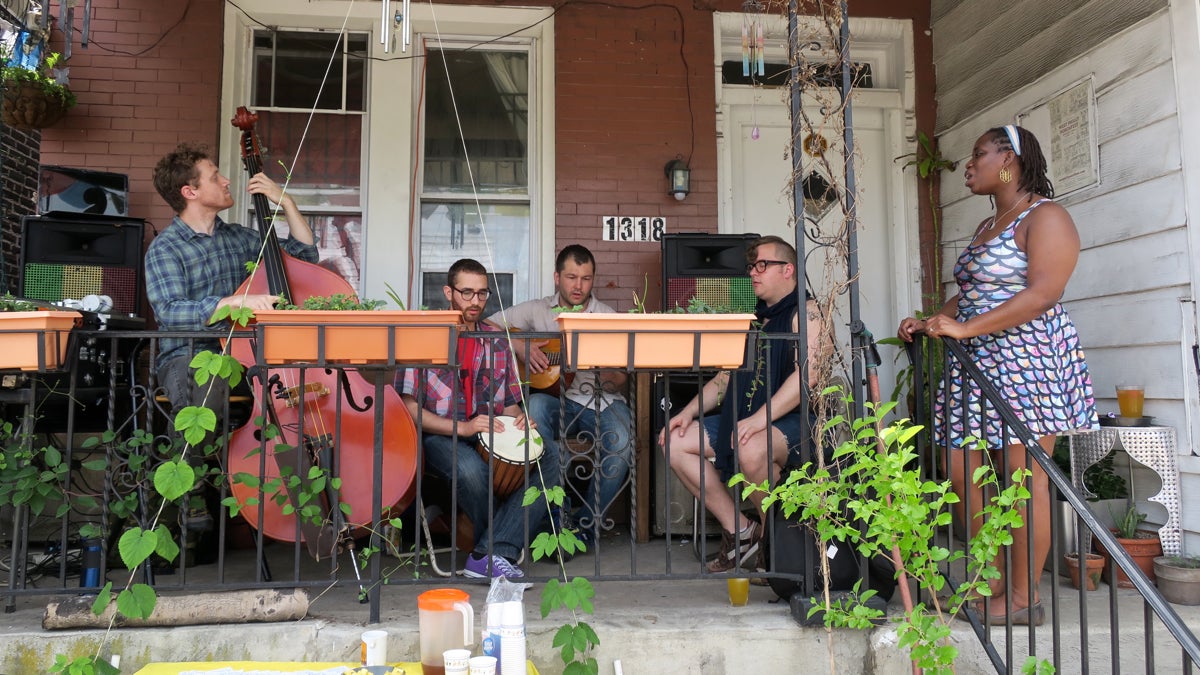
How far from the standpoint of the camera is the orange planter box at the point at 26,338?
84.5 inches

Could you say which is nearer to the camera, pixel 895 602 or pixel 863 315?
pixel 895 602

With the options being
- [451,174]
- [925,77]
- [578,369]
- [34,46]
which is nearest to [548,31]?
[451,174]

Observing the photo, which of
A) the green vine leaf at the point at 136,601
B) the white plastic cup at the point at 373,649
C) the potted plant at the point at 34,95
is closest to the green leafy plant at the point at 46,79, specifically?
the potted plant at the point at 34,95

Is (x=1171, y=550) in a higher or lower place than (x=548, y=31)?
lower

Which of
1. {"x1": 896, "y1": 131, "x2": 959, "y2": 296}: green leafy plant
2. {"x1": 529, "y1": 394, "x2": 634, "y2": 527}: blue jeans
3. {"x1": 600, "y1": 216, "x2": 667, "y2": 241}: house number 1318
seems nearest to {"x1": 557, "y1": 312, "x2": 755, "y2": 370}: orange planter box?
{"x1": 529, "y1": 394, "x2": 634, "y2": 527}: blue jeans

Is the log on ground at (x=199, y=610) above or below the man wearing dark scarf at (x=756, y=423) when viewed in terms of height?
below

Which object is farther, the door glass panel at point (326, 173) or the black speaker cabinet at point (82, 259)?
the door glass panel at point (326, 173)

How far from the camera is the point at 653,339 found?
89.5 inches

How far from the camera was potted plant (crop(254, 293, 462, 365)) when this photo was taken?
7.20ft

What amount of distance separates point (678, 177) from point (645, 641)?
272cm

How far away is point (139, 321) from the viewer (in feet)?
11.8

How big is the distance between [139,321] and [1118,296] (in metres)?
4.17

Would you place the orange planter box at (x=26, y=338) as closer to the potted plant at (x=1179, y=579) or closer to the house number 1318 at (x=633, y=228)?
the house number 1318 at (x=633, y=228)

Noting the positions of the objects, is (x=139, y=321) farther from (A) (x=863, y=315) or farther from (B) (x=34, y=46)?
(A) (x=863, y=315)
